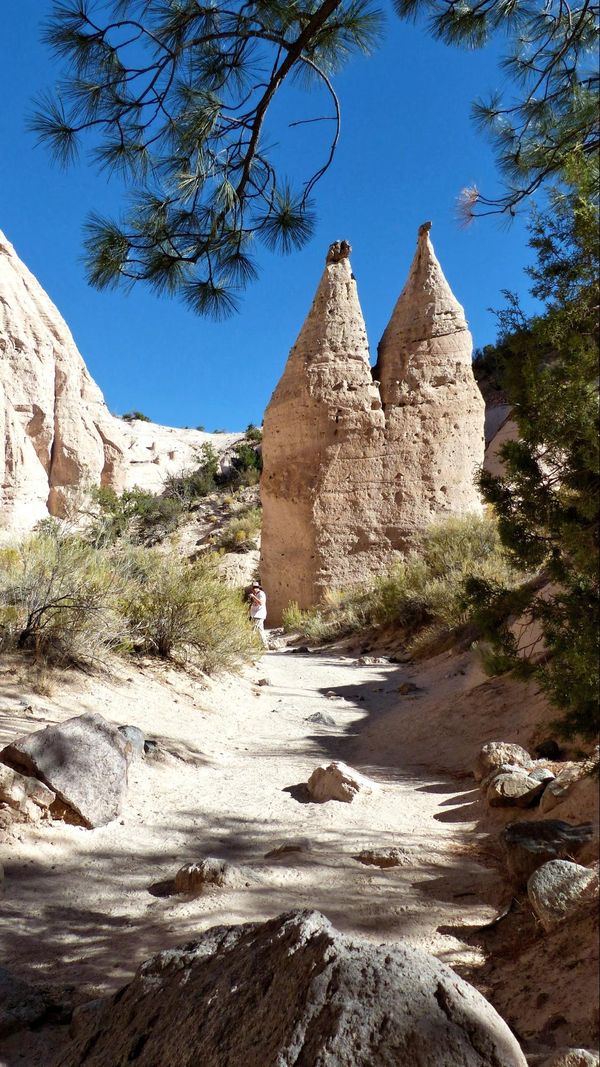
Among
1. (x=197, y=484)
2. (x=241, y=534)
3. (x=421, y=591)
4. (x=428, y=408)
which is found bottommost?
(x=421, y=591)

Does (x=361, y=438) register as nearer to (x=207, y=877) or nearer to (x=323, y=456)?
(x=323, y=456)

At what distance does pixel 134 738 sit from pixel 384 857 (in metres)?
1.95

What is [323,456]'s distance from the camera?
1268cm

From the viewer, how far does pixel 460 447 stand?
42.4ft

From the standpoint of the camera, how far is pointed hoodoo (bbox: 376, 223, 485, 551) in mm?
12614

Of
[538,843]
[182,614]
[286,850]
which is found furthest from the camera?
[182,614]

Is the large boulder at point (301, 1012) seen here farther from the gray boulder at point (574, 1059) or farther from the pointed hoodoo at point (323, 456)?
the pointed hoodoo at point (323, 456)

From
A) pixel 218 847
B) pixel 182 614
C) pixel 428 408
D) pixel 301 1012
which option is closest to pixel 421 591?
pixel 428 408

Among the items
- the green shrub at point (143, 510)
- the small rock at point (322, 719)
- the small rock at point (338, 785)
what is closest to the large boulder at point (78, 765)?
the small rock at point (338, 785)

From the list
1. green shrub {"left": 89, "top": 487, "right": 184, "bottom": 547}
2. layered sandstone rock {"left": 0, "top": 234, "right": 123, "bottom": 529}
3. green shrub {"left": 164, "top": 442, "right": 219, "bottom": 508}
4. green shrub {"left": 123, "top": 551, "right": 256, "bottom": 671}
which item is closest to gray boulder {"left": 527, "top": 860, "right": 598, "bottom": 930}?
green shrub {"left": 123, "top": 551, "right": 256, "bottom": 671}

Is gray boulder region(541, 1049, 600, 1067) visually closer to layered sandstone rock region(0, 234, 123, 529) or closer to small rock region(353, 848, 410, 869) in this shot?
small rock region(353, 848, 410, 869)

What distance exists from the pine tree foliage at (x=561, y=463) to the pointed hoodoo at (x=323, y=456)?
997 cm

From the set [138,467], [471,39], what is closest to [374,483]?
[471,39]

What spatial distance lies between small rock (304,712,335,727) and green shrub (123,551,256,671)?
3.87 ft
